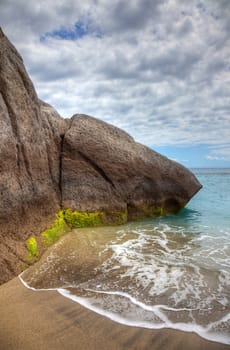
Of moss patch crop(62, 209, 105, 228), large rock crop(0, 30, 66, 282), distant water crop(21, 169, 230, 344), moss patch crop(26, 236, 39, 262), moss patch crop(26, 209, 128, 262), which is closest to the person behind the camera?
distant water crop(21, 169, 230, 344)

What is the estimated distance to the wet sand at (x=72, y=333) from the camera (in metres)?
2.52

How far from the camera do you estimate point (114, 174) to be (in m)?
8.02

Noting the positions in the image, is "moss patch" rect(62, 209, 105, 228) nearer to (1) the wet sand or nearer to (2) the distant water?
(2) the distant water

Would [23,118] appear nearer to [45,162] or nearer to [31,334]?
[45,162]

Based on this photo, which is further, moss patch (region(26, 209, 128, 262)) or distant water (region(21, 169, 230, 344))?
moss patch (region(26, 209, 128, 262))

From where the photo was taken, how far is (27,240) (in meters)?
4.84

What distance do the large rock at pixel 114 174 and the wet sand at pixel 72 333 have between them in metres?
4.03

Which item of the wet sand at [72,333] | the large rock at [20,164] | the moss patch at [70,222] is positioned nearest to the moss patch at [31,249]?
the moss patch at [70,222]

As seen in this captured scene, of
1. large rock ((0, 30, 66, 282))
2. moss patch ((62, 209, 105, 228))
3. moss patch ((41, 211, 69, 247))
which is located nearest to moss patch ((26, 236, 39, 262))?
large rock ((0, 30, 66, 282))

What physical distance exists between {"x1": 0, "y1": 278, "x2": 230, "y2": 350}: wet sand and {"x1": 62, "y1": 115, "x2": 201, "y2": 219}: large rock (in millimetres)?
4028

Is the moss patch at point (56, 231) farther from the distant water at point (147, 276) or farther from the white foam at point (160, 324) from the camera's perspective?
the white foam at point (160, 324)

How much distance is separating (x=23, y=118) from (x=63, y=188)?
2.36 m

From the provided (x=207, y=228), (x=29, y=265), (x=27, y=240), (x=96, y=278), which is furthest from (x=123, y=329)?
(x=207, y=228)

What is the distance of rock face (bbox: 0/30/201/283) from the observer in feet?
15.3
